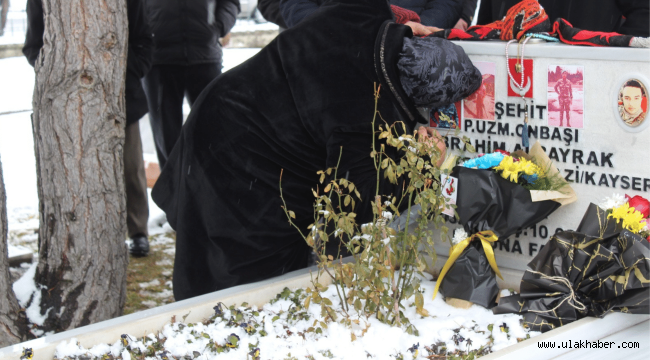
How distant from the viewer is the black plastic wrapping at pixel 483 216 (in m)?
2.18

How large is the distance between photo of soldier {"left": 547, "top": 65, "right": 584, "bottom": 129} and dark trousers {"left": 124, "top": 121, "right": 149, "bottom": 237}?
8.13 feet

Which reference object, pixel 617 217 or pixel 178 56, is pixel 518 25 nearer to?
pixel 617 217

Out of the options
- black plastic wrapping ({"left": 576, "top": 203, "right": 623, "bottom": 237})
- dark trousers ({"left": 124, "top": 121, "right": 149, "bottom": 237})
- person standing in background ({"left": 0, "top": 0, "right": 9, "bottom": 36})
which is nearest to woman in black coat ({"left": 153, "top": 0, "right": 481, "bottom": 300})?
black plastic wrapping ({"left": 576, "top": 203, "right": 623, "bottom": 237})

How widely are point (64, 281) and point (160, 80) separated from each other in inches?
77.7

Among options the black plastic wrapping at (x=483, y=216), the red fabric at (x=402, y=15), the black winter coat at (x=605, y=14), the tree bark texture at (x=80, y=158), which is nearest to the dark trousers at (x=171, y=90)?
the tree bark texture at (x=80, y=158)

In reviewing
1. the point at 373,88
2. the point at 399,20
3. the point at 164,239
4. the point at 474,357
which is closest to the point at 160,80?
the point at 164,239

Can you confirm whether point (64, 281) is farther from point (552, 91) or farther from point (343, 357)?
point (552, 91)

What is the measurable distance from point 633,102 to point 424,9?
123 centimetres

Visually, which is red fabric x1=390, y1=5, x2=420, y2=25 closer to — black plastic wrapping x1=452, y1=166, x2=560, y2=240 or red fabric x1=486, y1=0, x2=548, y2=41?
red fabric x1=486, y1=0, x2=548, y2=41

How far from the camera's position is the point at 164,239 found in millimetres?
4496

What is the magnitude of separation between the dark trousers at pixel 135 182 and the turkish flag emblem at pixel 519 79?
2338mm

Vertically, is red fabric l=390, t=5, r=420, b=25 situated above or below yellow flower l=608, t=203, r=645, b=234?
above

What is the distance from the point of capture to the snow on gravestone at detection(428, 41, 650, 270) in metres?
2.11

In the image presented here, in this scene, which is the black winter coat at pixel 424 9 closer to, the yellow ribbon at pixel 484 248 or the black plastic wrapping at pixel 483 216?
the black plastic wrapping at pixel 483 216
